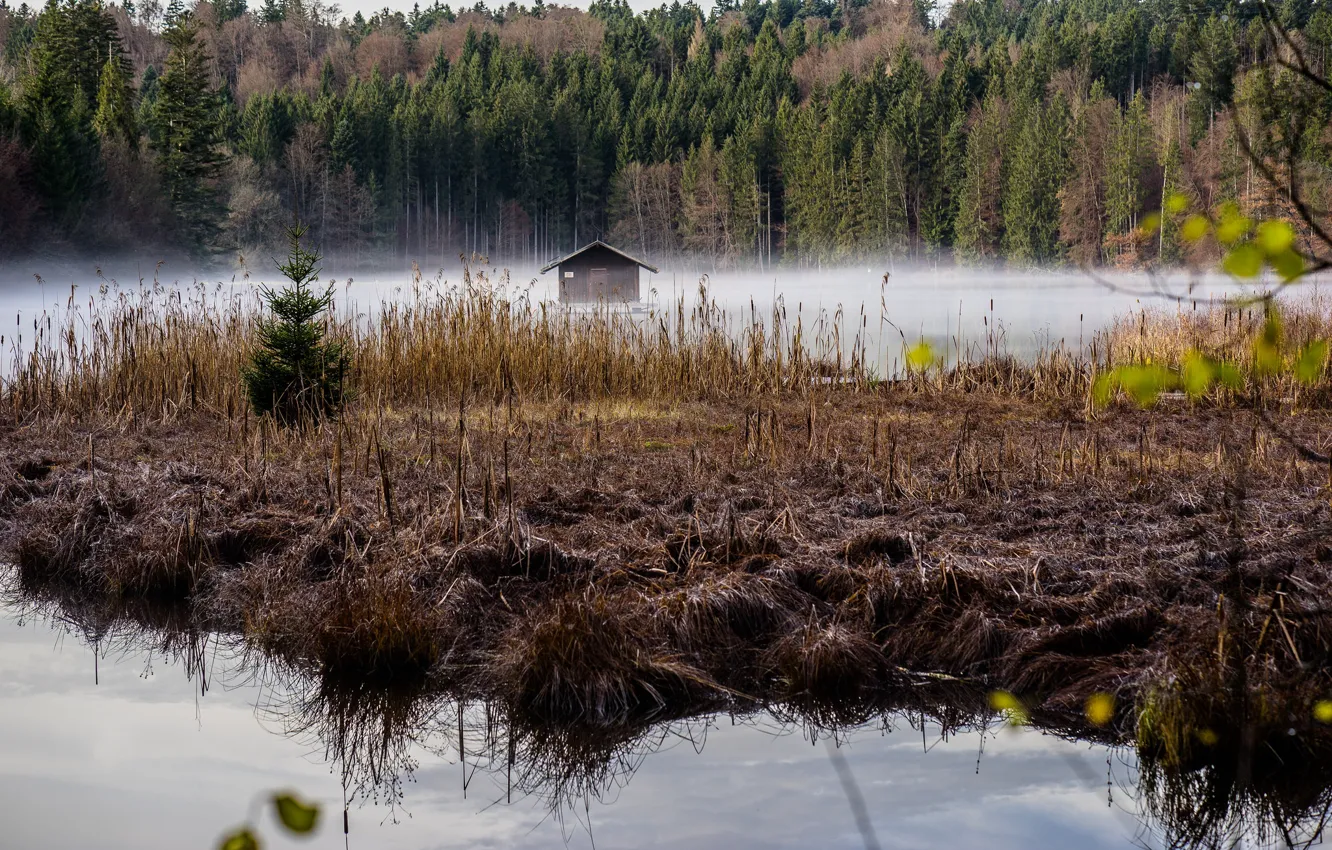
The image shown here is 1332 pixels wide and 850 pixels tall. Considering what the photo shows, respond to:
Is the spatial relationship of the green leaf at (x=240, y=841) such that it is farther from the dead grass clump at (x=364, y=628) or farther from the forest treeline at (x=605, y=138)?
the forest treeline at (x=605, y=138)

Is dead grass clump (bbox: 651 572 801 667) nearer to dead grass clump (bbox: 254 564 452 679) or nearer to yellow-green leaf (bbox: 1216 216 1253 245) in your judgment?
dead grass clump (bbox: 254 564 452 679)

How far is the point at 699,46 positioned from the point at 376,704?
94.6 metres

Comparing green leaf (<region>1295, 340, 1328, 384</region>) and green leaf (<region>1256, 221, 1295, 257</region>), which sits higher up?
green leaf (<region>1256, 221, 1295, 257</region>)

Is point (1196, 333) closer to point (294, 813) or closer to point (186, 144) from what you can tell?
point (294, 813)

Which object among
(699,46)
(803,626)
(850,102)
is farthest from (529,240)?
(803,626)

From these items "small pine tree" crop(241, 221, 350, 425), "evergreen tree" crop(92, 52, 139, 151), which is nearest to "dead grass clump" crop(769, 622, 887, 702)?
"small pine tree" crop(241, 221, 350, 425)

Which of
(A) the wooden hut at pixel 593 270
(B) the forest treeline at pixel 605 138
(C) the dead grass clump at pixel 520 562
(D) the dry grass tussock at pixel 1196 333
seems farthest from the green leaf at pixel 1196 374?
(B) the forest treeline at pixel 605 138

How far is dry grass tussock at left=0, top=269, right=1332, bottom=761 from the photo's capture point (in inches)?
171

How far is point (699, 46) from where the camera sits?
309 feet

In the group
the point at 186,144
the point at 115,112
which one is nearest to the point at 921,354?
the point at 115,112

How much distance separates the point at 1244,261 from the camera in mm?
1621

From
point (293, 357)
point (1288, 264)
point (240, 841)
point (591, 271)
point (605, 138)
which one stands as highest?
point (605, 138)

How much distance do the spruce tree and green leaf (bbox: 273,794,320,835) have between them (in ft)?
153

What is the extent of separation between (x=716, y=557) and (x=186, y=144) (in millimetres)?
44549
